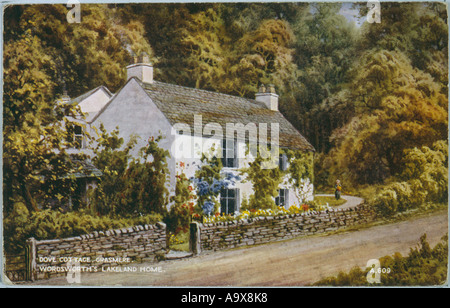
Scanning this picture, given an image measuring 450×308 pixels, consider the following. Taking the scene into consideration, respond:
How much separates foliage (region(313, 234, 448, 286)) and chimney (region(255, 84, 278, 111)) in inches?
118

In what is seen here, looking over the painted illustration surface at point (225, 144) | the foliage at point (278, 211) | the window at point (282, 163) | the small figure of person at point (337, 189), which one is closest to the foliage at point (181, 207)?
the painted illustration surface at point (225, 144)

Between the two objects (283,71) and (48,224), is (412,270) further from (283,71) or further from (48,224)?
(48,224)

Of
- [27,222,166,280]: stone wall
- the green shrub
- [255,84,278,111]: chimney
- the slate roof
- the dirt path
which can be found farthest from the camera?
the green shrub

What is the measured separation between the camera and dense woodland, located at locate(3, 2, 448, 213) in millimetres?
7223

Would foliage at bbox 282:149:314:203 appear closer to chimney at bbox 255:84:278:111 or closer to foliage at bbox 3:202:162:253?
chimney at bbox 255:84:278:111

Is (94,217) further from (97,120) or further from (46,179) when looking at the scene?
(97,120)

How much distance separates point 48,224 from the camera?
23.1ft

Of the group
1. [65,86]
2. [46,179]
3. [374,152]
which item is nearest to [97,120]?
[65,86]

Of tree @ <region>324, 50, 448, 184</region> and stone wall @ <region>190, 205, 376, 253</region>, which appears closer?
stone wall @ <region>190, 205, 376, 253</region>

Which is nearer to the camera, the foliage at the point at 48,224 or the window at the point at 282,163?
the foliage at the point at 48,224

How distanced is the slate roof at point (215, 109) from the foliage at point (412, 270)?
2.21 metres

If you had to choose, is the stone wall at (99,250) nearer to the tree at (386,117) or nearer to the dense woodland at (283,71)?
the dense woodland at (283,71)

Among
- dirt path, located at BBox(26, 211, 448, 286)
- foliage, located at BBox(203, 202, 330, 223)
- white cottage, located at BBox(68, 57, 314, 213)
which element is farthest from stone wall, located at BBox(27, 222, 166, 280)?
foliage, located at BBox(203, 202, 330, 223)

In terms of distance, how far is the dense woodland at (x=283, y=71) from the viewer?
7223mm
